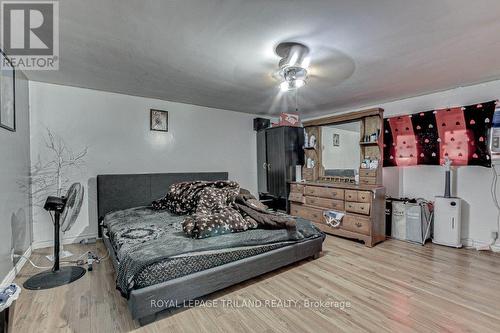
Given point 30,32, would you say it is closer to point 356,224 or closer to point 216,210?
point 216,210

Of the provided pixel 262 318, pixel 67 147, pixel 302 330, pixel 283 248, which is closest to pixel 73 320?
pixel 262 318

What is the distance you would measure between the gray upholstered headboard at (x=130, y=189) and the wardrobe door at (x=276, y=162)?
1.84 metres

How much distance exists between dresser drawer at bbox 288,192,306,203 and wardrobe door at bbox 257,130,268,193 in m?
0.80

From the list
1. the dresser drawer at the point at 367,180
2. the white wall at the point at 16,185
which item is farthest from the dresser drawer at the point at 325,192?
the white wall at the point at 16,185

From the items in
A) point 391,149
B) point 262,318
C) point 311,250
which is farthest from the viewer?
point 391,149

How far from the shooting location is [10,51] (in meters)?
2.24

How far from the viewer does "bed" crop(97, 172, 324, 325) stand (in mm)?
1725

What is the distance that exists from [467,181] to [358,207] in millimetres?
1547

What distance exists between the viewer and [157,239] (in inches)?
85.3

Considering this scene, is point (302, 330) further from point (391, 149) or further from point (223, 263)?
point (391, 149)

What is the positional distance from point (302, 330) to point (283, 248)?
0.91m

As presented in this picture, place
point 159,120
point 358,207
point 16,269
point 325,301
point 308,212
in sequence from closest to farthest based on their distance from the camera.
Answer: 1. point 325,301
2. point 16,269
3. point 358,207
4. point 159,120
5. point 308,212

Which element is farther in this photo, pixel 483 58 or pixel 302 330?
pixel 483 58

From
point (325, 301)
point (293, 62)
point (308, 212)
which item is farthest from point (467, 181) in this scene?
point (293, 62)
